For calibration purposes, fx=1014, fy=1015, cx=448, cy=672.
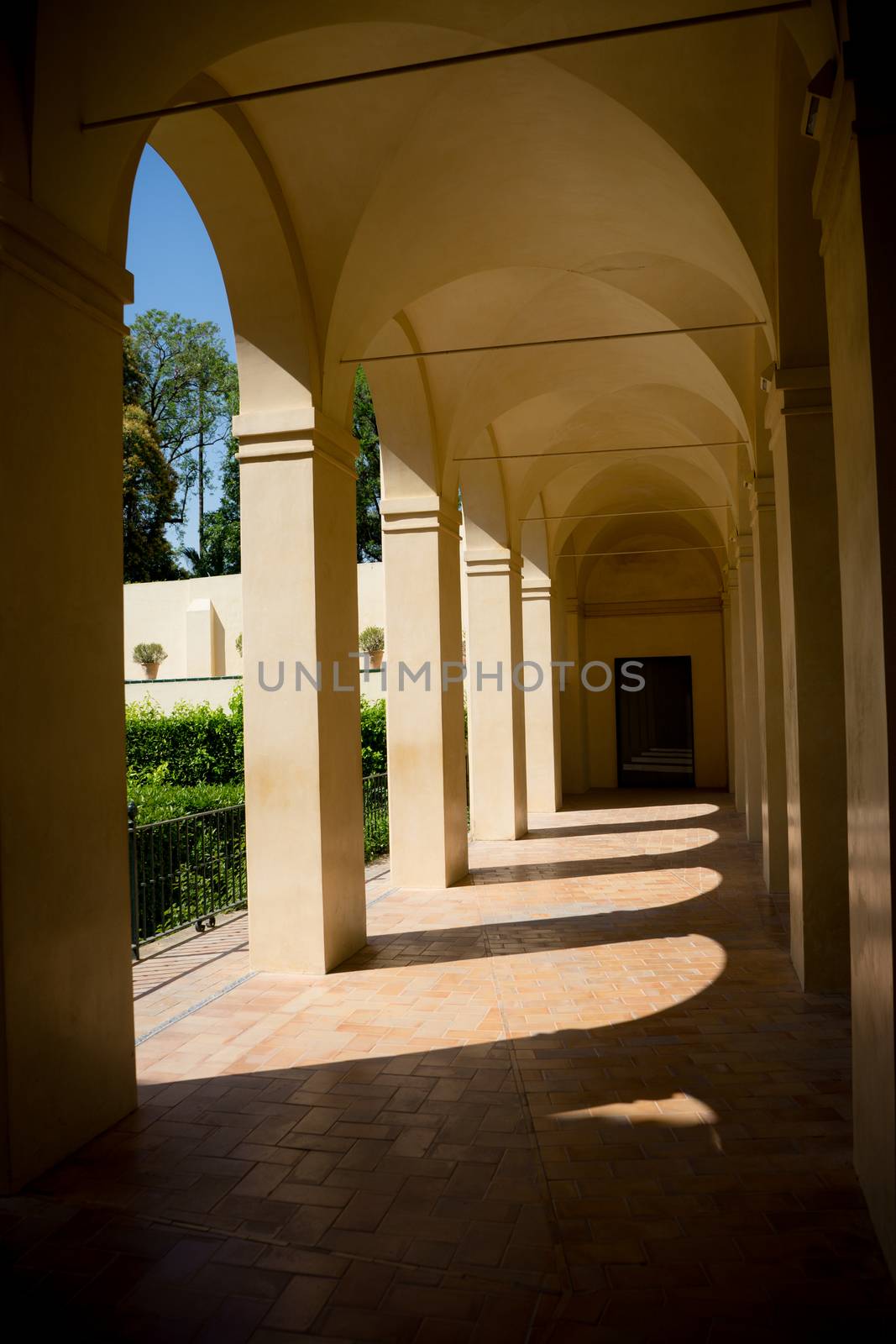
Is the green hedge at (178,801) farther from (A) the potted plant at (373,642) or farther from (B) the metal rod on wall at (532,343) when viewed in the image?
(A) the potted plant at (373,642)

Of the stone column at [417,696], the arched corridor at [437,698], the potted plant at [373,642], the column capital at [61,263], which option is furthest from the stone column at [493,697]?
the potted plant at [373,642]

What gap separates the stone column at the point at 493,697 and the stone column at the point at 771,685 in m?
4.45

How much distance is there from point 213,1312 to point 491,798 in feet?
34.6

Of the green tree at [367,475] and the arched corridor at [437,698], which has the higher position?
the green tree at [367,475]

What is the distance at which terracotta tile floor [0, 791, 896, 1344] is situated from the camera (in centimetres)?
303

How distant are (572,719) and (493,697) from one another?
741 cm

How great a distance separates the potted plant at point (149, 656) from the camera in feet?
105

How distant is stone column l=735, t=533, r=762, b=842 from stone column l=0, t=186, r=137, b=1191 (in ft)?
29.2

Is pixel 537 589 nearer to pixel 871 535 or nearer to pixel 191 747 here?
pixel 191 747

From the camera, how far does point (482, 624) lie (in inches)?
533

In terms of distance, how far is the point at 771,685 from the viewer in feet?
29.2

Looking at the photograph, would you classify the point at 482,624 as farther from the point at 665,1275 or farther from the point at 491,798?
the point at 665,1275

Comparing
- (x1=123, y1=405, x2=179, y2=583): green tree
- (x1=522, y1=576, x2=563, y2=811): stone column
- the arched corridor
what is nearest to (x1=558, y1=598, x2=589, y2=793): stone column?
(x1=522, y1=576, x2=563, y2=811): stone column

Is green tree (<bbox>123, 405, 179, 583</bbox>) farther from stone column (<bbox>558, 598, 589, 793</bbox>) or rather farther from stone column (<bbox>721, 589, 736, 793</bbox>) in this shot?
stone column (<bbox>721, 589, 736, 793</bbox>)
